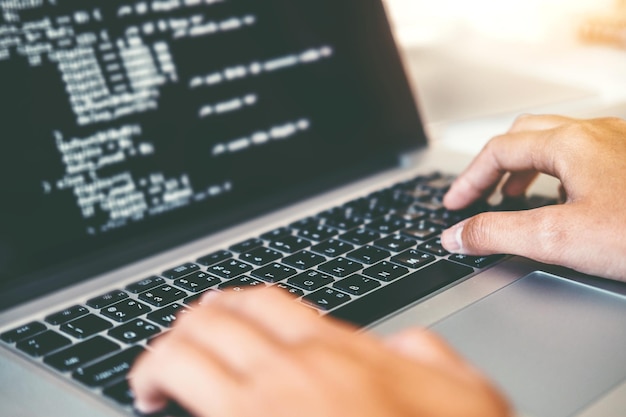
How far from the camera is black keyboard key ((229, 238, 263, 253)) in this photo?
67 cm

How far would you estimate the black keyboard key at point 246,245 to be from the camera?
0.67 metres

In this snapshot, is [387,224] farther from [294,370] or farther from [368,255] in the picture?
[294,370]

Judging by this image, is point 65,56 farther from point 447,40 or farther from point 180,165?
point 447,40

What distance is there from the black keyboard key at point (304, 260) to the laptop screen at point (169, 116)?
5.6 inches

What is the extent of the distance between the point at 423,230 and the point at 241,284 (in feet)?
0.64

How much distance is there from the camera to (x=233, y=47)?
2.58 feet

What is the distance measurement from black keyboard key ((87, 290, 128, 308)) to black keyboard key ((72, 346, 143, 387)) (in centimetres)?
10

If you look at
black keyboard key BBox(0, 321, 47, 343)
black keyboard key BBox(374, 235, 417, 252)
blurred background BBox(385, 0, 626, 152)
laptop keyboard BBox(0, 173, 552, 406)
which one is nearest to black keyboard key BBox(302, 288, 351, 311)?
laptop keyboard BBox(0, 173, 552, 406)

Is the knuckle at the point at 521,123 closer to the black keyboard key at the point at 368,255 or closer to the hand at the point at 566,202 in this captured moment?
the hand at the point at 566,202

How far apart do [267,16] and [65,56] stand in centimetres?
24

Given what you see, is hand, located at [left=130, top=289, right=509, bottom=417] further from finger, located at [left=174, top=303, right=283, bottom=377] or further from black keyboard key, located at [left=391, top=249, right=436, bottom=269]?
black keyboard key, located at [left=391, top=249, right=436, bottom=269]

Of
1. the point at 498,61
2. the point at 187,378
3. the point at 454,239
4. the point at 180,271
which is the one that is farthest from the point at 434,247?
the point at 498,61

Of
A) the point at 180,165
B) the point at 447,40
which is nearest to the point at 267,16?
the point at 180,165

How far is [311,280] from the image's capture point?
59cm
